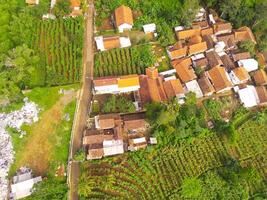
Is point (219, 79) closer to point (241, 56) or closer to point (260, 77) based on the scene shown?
point (241, 56)

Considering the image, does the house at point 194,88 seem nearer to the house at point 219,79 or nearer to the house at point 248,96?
the house at point 219,79

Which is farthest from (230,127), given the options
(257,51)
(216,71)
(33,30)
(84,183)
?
(33,30)

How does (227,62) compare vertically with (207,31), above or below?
below

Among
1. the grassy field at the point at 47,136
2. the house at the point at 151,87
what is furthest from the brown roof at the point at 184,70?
the grassy field at the point at 47,136

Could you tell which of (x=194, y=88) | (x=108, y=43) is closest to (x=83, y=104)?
(x=108, y=43)

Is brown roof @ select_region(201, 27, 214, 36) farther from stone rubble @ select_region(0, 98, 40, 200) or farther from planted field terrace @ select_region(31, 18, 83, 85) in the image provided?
stone rubble @ select_region(0, 98, 40, 200)

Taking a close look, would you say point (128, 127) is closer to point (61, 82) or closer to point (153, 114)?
point (153, 114)
